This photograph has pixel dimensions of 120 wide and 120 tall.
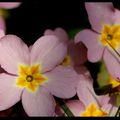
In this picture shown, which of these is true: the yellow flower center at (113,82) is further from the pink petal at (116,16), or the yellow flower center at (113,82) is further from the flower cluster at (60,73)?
the pink petal at (116,16)

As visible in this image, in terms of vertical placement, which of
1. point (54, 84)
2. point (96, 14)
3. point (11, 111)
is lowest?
point (11, 111)

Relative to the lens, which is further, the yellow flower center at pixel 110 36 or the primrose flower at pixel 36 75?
the yellow flower center at pixel 110 36

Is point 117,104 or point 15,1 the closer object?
point 117,104

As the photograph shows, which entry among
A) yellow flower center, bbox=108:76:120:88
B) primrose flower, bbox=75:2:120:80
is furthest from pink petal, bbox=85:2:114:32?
yellow flower center, bbox=108:76:120:88

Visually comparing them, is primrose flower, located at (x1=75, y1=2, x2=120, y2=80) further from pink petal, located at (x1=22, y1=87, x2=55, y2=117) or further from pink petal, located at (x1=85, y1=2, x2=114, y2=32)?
pink petal, located at (x1=22, y1=87, x2=55, y2=117)

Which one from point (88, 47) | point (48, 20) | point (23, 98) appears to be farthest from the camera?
point (48, 20)

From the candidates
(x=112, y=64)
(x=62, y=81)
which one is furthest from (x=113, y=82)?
(x=62, y=81)

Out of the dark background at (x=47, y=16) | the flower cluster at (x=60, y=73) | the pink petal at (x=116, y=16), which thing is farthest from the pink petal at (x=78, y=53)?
the dark background at (x=47, y=16)

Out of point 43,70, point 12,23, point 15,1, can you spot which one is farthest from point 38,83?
point 12,23

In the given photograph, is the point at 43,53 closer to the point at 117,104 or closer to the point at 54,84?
the point at 54,84

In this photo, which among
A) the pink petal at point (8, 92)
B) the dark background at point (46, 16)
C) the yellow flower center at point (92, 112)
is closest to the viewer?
the pink petal at point (8, 92)
